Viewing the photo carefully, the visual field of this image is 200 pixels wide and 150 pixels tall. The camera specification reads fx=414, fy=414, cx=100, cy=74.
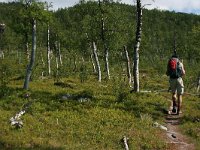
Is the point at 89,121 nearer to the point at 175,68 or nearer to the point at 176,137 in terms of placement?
the point at 176,137

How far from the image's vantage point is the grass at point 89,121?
17156 millimetres

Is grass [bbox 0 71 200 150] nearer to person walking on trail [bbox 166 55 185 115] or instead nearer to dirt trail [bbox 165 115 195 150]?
dirt trail [bbox 165 115 195 150]

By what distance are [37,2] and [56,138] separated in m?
15.2

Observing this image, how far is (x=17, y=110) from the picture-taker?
21.9 meters

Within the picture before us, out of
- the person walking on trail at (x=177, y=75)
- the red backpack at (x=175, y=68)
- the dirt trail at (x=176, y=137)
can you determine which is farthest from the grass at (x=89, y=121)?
the red backpack at (x=175, y=68)

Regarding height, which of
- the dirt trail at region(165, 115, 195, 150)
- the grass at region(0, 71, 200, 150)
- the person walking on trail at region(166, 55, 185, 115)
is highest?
the person walking on trail at region(166, 55, 185, 115)

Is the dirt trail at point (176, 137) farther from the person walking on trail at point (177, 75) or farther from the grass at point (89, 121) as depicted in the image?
the person walking on trail at point (177, 75)

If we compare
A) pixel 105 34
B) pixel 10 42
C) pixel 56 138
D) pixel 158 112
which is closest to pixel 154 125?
pixel 158 112

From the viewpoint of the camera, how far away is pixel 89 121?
20250 millimetres

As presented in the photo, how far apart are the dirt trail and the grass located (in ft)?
1.20

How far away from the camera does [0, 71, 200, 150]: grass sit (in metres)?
17.2

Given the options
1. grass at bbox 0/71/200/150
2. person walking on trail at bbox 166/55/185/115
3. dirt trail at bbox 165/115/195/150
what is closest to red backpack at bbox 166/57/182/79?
person walking on trail at bbox 166/55/185/115

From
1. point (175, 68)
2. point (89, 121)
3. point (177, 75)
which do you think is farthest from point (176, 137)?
point (175, 68)

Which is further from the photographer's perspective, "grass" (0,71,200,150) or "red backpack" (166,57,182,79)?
"red backpack" (166,57,182,79)
